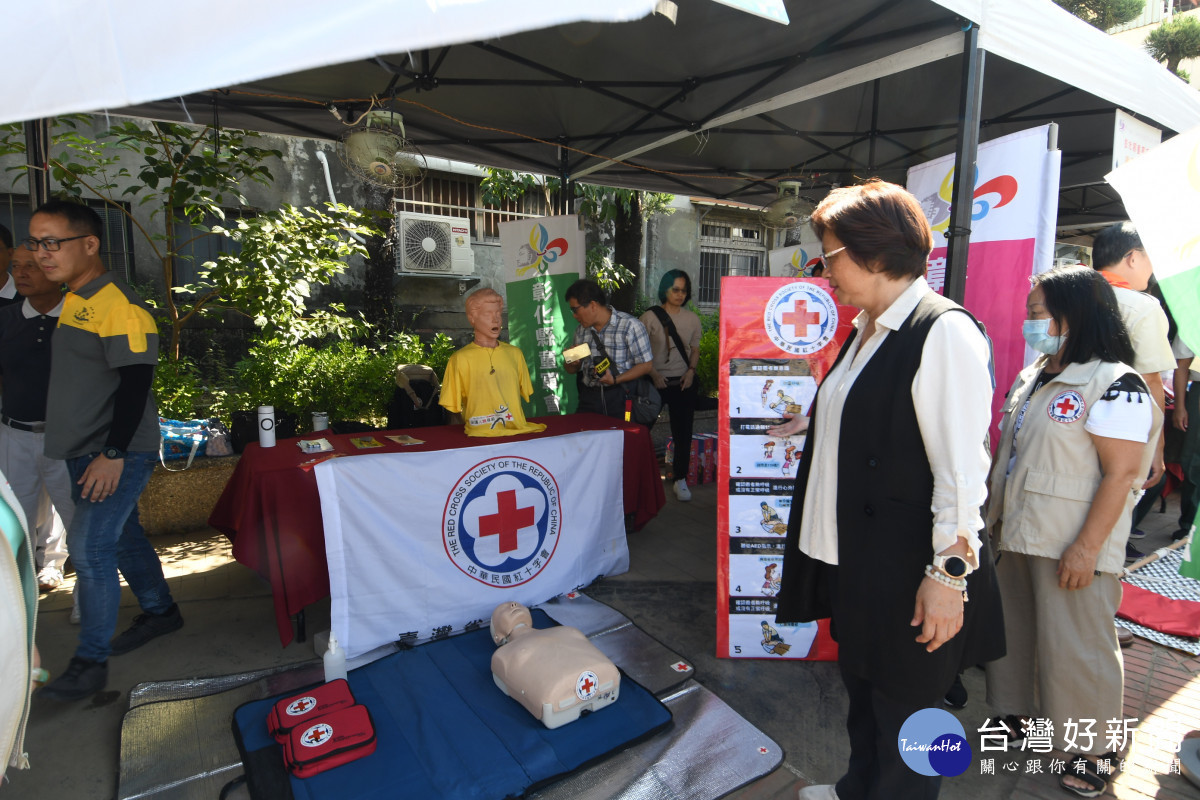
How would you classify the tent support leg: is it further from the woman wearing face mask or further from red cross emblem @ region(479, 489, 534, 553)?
red cross emblem @ region(479, 489, 534, 553)

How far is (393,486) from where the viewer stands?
2.54 m

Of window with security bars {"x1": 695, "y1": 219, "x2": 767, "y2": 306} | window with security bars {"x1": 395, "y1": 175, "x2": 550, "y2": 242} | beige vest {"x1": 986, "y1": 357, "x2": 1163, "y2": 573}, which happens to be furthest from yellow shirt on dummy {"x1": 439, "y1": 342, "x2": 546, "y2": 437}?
window with security bars {"x1": 695, "y1": 219, "x2": 767, "y2": 306}

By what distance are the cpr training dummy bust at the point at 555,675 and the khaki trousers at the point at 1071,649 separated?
1.30 metres

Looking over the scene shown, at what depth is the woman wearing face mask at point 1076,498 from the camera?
1653 mm

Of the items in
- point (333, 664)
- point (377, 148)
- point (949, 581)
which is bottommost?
point (333, 664)

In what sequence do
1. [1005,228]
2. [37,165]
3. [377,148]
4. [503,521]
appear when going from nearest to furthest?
[1005,228], [503,521], [37,165], [377,148]

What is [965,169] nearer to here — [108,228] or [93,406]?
[93,406]

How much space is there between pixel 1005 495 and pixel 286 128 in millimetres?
4875

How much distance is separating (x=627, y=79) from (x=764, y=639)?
3346 millimetres

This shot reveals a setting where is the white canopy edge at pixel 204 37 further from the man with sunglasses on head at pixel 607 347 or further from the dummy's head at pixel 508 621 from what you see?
the man with sunglasses on head at pixel 607 347

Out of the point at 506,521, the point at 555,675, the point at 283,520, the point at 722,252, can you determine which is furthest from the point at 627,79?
the point at 722,252

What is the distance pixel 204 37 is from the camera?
3.39 feet

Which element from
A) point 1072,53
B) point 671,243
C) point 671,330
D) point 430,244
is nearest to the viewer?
point 1072,53

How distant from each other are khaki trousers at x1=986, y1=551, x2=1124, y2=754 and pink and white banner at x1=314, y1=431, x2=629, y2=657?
1831 mm
